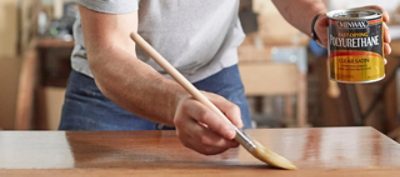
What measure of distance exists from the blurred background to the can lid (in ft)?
6.62

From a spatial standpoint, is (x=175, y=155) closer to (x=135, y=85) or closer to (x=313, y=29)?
(x=135, y=85)

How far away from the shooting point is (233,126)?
40.8 inches

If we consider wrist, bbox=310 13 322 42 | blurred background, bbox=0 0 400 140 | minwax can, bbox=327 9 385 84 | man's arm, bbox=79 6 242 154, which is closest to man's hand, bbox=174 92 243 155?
man's arm, bbox=79 6 242 154

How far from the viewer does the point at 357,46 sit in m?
1.20

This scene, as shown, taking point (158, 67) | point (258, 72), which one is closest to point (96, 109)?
point (158, 67)

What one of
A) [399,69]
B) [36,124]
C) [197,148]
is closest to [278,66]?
[399,69]

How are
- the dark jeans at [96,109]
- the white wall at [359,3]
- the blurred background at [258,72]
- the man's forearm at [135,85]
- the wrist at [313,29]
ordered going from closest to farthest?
the man's forearm at [135,85]
the wrist at [313,29]
the dark jeans at [96,109]
the blurred background at [258,72]
the white wall at [359,3]

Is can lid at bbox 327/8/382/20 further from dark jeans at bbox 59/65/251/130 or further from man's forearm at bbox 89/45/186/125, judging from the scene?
dark jeans at bbox 59/65/251/130

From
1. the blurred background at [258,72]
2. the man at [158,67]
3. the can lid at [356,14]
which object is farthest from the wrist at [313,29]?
the blurred background at [258,72]

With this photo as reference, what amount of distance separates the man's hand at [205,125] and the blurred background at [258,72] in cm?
225

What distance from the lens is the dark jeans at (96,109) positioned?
5.31 ft

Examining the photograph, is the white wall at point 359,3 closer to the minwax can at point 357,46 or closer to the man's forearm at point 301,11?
the man's forearm at point 301,11

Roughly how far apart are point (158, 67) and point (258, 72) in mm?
1914

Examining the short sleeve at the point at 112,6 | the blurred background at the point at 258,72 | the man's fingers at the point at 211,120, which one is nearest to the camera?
the man's fingers at the point at 211,120
